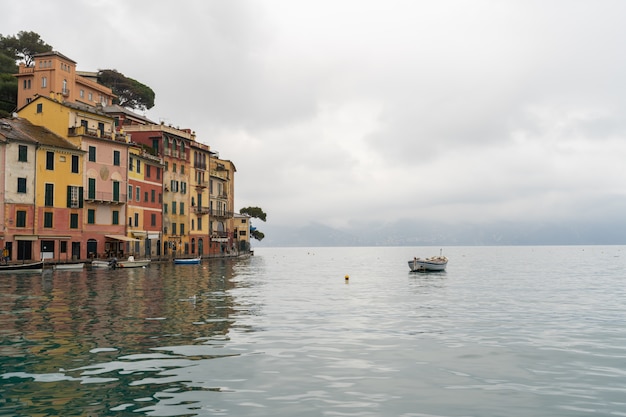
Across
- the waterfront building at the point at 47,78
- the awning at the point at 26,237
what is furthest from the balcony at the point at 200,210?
the awning at the point at 26,237

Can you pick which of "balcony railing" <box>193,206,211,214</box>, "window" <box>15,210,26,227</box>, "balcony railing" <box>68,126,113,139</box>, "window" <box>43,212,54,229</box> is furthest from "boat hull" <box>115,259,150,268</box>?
"balcony railing" <box>193,206,211,214</box>

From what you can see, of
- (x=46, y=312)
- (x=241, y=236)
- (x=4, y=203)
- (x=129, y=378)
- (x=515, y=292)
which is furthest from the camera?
(x=241, y=236)

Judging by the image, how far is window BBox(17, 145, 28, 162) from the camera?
179 feet

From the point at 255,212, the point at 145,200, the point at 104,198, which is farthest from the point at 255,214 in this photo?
the point at 104,198

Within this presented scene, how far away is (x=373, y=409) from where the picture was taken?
1004cm

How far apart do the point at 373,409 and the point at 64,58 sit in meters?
80.8

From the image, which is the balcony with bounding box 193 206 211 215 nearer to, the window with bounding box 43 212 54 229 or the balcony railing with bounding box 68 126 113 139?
the balcony railing with bounding box 68 126 113 139

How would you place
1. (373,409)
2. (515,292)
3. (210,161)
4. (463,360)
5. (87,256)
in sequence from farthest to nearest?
(210,161) < (87,256) < (515,292) < (463,360) < (373,409)

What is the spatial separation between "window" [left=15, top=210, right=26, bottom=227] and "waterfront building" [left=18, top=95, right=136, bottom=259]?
23.0ft

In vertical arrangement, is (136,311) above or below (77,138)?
below

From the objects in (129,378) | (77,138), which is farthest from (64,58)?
(129,378)

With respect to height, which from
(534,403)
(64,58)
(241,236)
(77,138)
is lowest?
(534,403)

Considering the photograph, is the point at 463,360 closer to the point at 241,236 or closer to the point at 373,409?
the point at 373,409

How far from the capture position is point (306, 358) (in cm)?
1445
